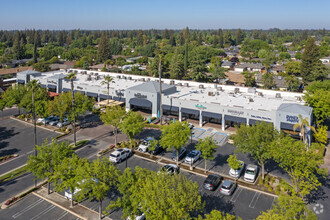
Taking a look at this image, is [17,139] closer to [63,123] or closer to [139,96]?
[63,123]

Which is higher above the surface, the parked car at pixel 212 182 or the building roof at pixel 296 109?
the building roof at pixel 296 109

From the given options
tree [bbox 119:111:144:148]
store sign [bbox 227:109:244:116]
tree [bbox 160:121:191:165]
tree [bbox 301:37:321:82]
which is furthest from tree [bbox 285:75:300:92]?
tree [bbox 119:111:144:148]

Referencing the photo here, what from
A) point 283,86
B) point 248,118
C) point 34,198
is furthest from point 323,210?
point 283,86

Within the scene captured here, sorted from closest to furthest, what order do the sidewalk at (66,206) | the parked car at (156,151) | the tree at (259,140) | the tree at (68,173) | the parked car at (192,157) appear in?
1. the tree at (68,173)
2. the sidewalk at (66,206)
3. the tree at (259,140)
4. the parked car at (192,157)
5. the parked car at (156,151)

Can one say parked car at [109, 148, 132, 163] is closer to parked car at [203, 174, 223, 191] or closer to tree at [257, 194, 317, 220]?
parked car at [203, 174, 223, 191]

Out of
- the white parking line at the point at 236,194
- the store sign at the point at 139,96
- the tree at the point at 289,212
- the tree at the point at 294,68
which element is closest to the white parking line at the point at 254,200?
the white parking line at the point at 236,194

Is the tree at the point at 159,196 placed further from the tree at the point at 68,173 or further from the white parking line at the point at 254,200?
the white parking line at the point at 254,200
